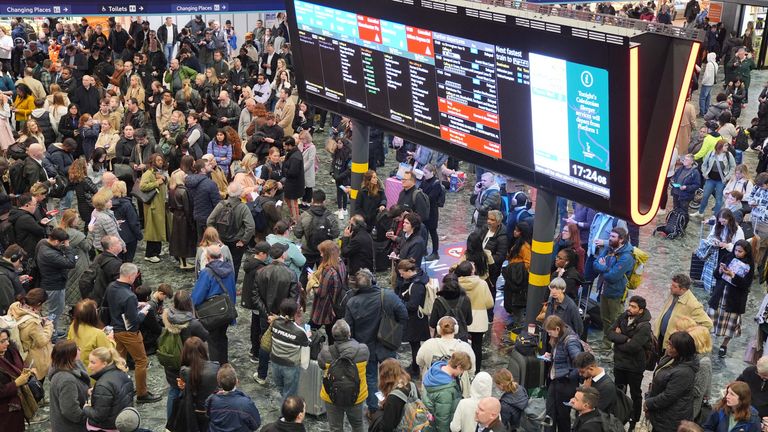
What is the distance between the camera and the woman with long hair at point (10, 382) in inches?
370

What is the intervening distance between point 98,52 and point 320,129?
6474 millimetres

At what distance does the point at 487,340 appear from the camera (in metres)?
12.8

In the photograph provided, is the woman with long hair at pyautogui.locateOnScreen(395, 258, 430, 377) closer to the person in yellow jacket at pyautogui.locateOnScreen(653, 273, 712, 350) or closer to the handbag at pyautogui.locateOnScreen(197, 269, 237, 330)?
the handbag at pyautogui.locateOnScreen(197, 269, 237, 330)

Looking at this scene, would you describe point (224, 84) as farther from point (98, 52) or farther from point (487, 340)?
point (487, 340)

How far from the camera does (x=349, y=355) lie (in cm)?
944

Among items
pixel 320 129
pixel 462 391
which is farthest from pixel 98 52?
pixel 462 391

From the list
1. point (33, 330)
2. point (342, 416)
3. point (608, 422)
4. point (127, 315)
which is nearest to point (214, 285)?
point (127, 315)

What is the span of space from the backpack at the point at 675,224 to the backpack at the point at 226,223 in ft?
25.2

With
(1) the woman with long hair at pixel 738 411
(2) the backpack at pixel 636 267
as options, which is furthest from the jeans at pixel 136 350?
(1) the woman with long hair at pixel 738 411

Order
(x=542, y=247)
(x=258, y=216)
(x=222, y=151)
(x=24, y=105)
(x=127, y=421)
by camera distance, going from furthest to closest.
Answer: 1. (x=24, y=105)
2. (x=222, y=151)
3. (x=258, y=216)
4. (x=542, y=247)
5. (x=127, y=421)

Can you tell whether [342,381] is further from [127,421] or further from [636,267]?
[636,267]

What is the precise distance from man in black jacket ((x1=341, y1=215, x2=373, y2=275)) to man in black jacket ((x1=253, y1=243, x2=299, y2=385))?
168 centimetres

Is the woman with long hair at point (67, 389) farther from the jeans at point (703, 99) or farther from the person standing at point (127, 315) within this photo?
the jeans at point (703, 99)

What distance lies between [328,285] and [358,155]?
4016 mm
